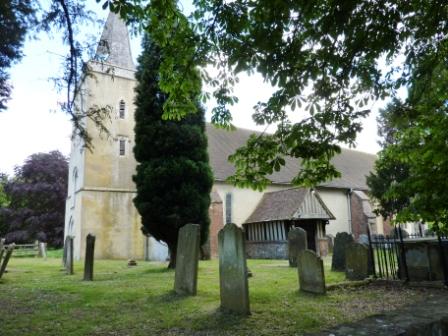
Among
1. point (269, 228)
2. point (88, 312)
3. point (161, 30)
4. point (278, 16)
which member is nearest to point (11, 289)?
point (88, 312)

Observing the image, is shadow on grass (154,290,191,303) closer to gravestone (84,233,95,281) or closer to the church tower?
gravestone (84,233,95,281)

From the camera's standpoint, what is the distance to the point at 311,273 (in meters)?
8.88

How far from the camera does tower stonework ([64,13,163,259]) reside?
2642cm

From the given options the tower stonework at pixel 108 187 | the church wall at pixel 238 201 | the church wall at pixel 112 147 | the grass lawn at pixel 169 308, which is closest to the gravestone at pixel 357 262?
the grass lawn at pixel 169 308

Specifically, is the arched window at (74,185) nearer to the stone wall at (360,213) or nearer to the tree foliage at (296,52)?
the stone wall at (360,213)

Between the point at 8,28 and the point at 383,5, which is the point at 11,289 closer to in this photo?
the point at 8,28

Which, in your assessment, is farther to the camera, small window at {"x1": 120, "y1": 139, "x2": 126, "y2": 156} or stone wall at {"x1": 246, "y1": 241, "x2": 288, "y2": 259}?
small window at {"x1": 120, "y1": 139, "x2": 126, "y2": 156}

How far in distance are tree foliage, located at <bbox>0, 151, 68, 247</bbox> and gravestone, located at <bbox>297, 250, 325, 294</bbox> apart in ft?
116

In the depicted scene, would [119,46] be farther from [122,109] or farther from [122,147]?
[122,147]

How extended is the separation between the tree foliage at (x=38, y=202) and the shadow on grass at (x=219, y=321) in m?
36.3

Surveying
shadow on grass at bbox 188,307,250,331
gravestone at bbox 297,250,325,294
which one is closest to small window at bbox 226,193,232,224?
gravestone at bbox 297,250,325,294

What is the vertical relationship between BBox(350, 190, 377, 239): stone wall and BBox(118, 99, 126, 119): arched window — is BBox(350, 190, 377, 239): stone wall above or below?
below

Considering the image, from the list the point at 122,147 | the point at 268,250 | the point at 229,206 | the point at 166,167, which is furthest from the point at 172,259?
the point at 122,147

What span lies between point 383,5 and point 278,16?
1.52 meters
